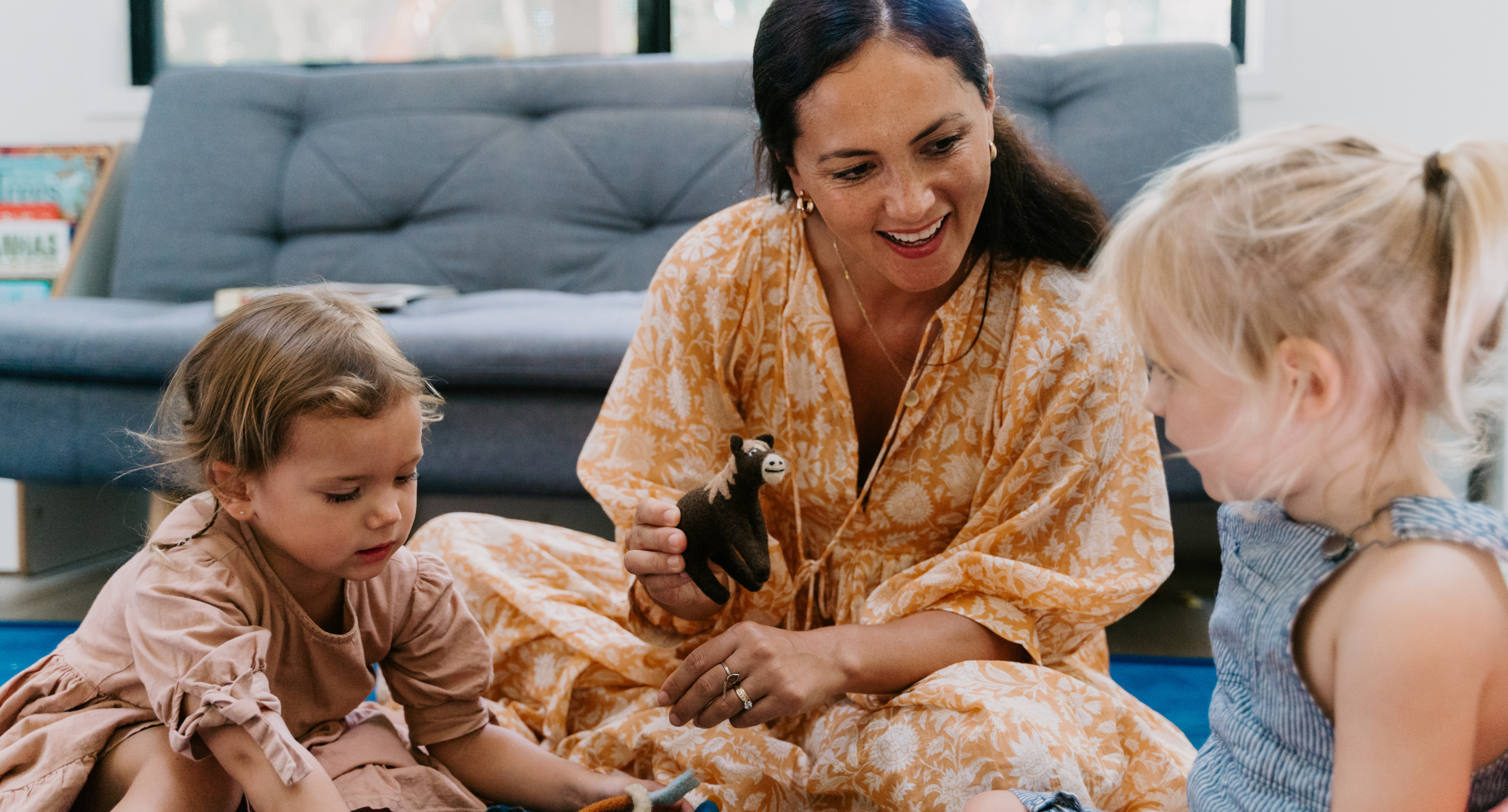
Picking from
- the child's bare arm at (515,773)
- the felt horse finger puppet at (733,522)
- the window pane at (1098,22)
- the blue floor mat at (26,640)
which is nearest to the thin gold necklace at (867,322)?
the felt horse finger puppet at (733,522)

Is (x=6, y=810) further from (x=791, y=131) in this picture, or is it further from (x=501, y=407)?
(x=501, y=407)

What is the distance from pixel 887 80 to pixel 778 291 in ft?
0.97

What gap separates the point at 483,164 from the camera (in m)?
2.51

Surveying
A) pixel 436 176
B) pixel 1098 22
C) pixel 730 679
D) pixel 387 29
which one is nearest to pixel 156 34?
pixel 387 29

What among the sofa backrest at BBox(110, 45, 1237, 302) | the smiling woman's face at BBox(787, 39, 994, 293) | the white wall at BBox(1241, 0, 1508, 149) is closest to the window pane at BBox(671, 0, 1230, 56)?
the white wall at BBox(1241, 0, 1508, 149)

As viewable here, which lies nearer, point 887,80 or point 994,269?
point 887,80

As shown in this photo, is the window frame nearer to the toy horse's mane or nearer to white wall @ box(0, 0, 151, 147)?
white wall @ box(0, 0, 151, 147)

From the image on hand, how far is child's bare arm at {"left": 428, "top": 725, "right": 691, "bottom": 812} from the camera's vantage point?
1.13m

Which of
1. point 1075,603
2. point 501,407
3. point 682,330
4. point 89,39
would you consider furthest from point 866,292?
point 89,39

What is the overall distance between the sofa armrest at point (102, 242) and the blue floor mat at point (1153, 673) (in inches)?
42.9

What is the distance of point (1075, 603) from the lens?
44.3 inches

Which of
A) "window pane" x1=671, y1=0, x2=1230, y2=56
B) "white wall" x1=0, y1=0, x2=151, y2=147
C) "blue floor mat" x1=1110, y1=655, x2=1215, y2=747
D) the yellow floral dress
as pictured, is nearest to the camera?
the yellow floral dress

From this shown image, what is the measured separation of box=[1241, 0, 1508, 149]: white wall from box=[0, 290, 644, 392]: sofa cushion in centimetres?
146

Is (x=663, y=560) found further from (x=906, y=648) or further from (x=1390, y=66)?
(x=1390, y=66)
